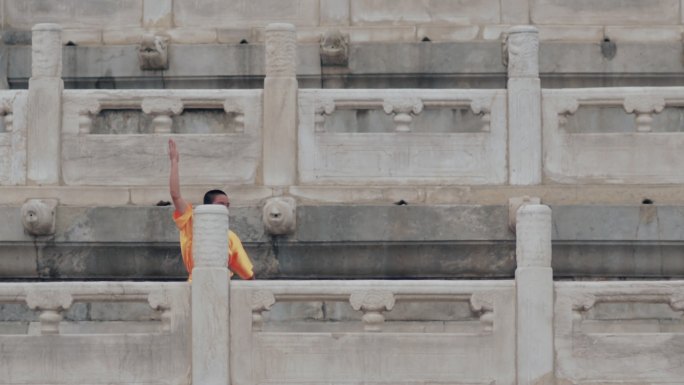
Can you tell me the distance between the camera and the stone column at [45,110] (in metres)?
20.8

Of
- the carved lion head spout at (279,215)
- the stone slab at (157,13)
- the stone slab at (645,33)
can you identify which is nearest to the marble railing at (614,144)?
the carved lion head spout at (279,215)

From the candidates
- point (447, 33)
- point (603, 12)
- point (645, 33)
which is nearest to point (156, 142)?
point (447, 33)

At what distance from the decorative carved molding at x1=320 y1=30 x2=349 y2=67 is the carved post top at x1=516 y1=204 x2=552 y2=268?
14.0 feet

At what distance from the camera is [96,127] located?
70.4 ft

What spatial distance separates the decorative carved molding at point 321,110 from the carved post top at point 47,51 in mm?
2108

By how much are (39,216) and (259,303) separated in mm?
2559

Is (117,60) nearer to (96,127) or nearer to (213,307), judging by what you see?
(96,127)

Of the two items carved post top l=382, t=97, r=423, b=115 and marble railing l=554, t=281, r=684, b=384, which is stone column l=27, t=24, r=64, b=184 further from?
marble railing l=554, t=281, r=684, b=384

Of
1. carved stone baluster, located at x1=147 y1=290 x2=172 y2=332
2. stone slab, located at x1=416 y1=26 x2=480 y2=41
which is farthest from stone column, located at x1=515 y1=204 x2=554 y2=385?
stone slab, located at x1=416 y1=26 x2=480 y2=41

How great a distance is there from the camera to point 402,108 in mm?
20641

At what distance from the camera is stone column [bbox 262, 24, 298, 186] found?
20609mm

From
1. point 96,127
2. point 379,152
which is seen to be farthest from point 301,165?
point 96,127

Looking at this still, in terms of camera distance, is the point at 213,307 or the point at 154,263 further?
the point at 154,263

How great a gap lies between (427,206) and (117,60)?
3.83m
